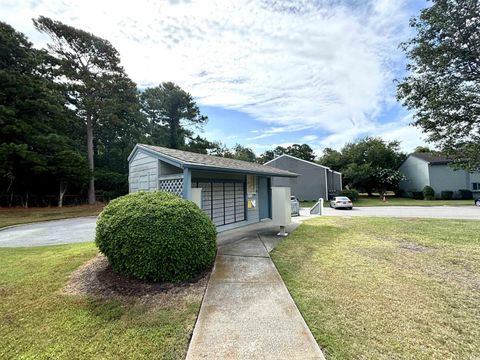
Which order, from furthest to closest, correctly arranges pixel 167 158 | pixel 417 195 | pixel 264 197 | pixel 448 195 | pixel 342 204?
pixel 417 195
pixel 448 195
pixel 342 204
pixel 264 197
pixel 167 158

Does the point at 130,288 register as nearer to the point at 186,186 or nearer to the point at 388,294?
the point at 186,186

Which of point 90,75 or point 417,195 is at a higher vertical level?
point 90,75

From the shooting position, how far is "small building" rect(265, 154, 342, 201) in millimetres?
28812

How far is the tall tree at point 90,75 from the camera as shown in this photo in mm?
22734

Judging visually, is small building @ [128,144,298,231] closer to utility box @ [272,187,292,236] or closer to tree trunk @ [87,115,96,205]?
utility box @ [272,187,292,236]

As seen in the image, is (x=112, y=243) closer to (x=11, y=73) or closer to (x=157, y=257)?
(x=157, y=257)

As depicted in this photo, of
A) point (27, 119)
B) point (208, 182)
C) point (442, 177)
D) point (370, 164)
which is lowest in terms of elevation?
point (208, 182)

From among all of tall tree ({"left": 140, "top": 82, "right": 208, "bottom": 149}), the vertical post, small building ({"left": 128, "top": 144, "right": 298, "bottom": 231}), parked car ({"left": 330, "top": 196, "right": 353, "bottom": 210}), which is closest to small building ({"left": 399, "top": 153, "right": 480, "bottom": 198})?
parked car ({"left": 330, "top": 196, "right": 353, "bottom": 210})

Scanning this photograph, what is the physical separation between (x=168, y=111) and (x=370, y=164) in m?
28.1

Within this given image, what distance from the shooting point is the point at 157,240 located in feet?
14.2

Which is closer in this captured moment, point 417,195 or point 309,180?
point 417,195

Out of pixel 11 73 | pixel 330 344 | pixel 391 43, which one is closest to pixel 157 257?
pixel 330 344

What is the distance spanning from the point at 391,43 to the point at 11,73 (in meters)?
27.5

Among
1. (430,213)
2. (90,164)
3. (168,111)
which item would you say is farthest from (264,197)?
(168,111)
